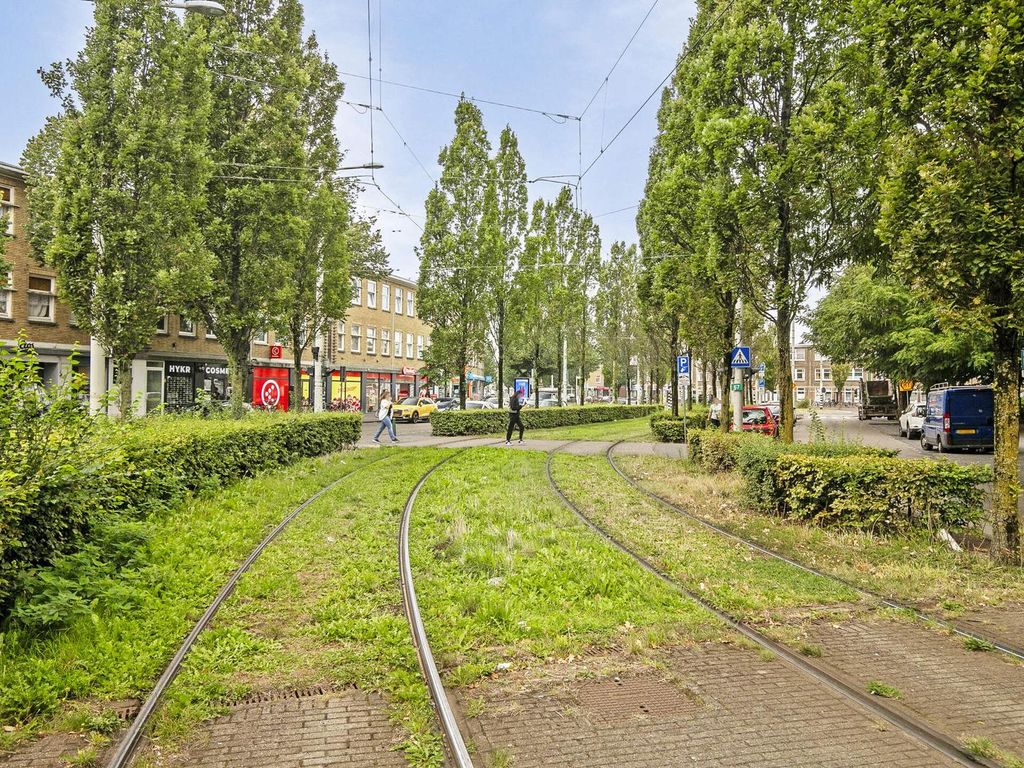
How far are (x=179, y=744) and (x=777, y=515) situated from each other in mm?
8105

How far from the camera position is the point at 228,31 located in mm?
17281

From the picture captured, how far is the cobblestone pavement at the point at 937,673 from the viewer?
3.73m

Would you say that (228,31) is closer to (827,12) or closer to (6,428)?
(827,12)

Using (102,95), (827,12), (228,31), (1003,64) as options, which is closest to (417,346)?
(228,31)

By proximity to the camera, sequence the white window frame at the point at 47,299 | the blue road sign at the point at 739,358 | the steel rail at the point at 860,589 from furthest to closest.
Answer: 1. the white window frame at the point at 47,299
2. the blue road sign at the point at 739,358
3. the steel rail at the point at 860,589

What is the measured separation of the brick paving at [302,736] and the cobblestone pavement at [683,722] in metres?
0.51

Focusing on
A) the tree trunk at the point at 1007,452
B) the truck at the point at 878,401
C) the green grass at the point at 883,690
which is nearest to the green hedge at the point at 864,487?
the tree trunk at the point at 1007,452

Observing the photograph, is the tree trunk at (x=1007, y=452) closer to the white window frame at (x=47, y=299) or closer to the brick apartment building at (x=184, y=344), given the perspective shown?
the brick apartment building at (x=184, y=344)

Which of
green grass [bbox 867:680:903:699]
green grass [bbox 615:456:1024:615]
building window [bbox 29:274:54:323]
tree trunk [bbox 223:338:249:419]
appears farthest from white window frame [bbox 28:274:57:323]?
green grass [bbox 867:680:903:699]

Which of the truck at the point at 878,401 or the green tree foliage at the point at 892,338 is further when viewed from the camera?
the truck at the point at 878,401

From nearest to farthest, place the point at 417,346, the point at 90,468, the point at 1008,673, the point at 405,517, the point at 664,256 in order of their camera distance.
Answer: the point at 1008,673 < the point at 90,468 < the point at 405,517 < the point at 664,256 < the point at 417,346

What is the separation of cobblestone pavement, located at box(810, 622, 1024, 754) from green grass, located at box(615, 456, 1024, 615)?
3.33 feet

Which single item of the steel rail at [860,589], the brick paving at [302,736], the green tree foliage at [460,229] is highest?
the green tree foliage at [460,229]

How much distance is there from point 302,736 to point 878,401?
191 feet
